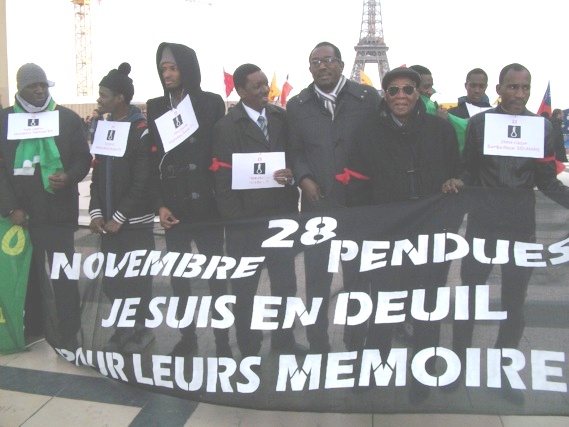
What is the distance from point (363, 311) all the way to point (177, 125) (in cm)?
150

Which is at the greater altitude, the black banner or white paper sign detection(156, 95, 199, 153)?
white paper sign detection(156, 95, 199, 153)

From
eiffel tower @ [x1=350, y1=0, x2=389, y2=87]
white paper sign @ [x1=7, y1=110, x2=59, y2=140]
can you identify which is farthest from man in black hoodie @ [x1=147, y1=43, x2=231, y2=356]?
eiffel tower @ [x1=350, y1=0, x2=389, y2=87]

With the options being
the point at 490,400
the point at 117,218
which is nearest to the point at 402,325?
the point at 490,400

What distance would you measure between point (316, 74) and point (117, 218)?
144 cm

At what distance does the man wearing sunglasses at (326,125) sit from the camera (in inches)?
124

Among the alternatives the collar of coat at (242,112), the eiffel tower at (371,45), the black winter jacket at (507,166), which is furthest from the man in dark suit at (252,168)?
the eiffel tower at (371,45)

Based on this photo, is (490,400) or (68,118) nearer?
(490,400)

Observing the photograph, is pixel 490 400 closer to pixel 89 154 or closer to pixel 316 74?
pixel 316 74

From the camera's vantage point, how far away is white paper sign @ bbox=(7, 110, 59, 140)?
3549mm

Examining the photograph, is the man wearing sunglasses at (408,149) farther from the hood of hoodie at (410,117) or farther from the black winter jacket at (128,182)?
the black winter jacket at (128,182)

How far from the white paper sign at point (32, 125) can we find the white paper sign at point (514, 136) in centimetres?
264

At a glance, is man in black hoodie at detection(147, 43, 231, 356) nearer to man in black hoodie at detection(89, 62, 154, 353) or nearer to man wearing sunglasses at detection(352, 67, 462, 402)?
man in black hoodie at detection(89, 62, 154, 353)

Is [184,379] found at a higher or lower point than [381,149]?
lower

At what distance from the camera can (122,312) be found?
3.04 m
